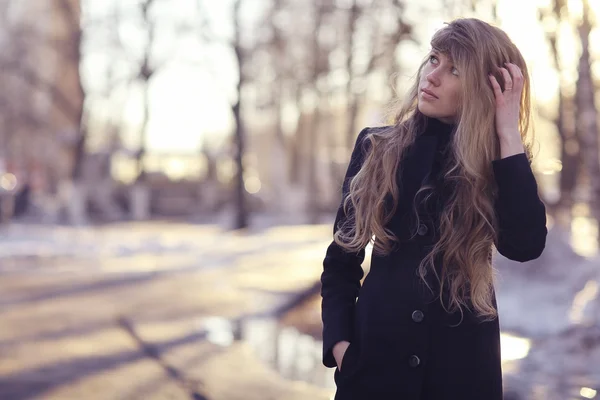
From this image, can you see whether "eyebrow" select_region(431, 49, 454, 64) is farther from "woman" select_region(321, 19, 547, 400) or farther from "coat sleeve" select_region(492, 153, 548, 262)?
"coat sleeve" select_region(492, 153, 548, 262)

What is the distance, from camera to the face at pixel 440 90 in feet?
8.00

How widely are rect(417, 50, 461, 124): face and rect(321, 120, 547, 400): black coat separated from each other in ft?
0.28

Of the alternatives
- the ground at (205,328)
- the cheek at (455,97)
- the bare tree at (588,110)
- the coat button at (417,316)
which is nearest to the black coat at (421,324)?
the coat button at (417,316)

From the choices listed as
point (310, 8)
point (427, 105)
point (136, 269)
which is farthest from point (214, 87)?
point (427, 105)

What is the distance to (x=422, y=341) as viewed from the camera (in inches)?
90.5

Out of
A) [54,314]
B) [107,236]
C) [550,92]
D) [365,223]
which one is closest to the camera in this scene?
[365,223]

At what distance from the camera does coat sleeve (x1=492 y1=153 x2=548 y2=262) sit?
2295 millimetres

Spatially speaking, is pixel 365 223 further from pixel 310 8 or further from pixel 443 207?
pixel 310 8

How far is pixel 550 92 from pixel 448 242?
60.2 ft

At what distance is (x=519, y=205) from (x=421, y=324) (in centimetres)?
41

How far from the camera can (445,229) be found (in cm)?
238

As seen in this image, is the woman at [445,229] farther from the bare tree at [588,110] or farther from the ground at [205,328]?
the bare tree at [588,110]

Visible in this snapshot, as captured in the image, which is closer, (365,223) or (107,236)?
(365,223)

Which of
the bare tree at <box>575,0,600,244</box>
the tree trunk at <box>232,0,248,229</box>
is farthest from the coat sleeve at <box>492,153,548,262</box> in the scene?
the tree trunk at <box>232,0,248,229</box>
